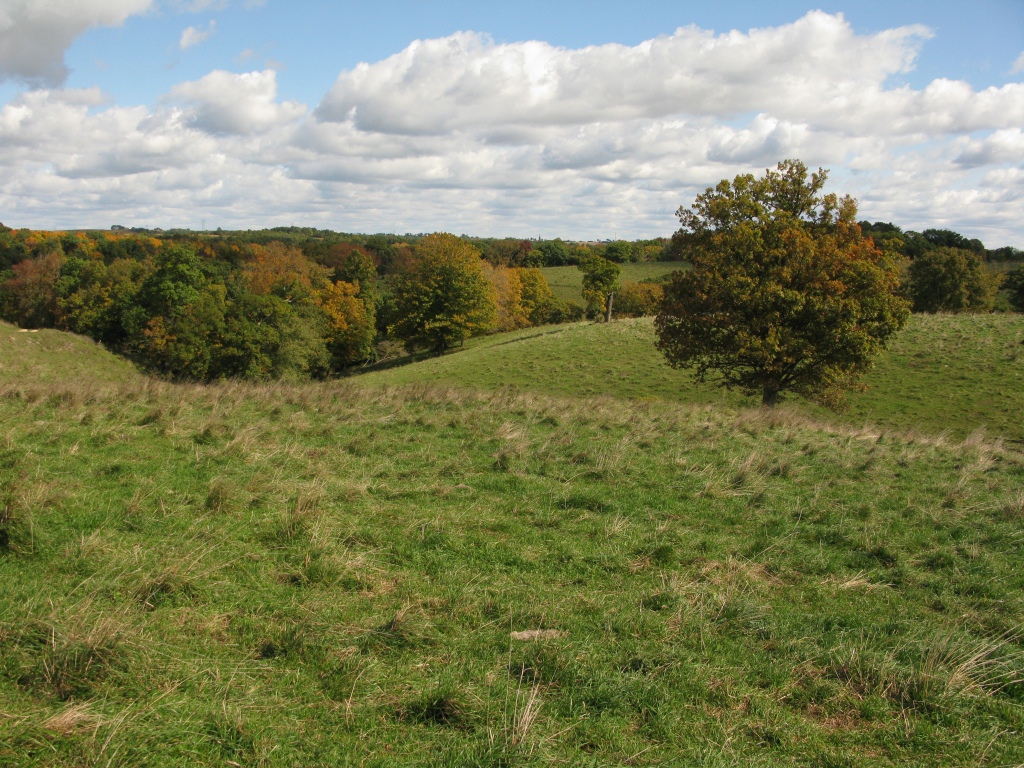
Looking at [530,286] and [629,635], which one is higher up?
[530,286]

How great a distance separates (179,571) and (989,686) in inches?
256

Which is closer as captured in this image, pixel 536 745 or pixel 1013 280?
pixel 536 745

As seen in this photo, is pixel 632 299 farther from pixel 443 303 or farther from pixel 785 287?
pixel 785 287

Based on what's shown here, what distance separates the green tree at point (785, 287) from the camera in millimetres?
21969

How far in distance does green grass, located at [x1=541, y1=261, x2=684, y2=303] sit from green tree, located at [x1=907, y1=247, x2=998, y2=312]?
35182mm

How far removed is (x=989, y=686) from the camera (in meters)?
4.75

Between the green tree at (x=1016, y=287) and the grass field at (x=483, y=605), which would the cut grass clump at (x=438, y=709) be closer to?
the grass field at (x=483, y=605)

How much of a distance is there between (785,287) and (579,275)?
3565 inches

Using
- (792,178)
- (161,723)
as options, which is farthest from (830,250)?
(161,723)

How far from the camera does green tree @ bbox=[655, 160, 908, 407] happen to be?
21969 mm

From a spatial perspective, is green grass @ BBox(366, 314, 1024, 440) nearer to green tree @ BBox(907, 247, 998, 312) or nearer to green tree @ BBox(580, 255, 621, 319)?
green tree @ BBox(907, 247, 998, 312)

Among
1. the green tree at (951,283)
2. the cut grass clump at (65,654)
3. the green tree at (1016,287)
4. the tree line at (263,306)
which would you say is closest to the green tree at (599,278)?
the tree line at (263,306)

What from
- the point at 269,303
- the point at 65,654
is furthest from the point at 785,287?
the point at 269,303

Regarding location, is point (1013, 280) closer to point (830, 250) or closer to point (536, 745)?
point (830, 250)
